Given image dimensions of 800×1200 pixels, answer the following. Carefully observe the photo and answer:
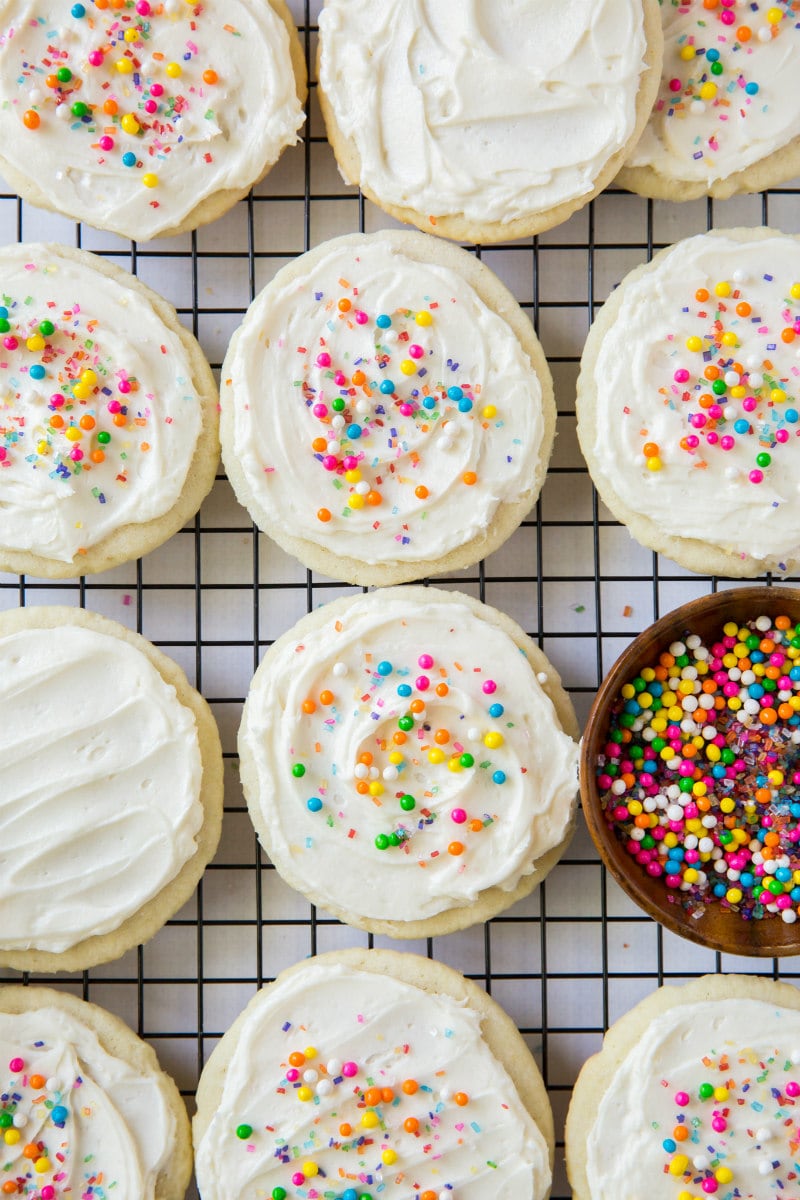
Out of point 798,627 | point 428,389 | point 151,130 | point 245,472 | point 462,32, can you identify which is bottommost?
point 798,627

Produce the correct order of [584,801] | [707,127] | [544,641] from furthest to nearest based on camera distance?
[544,641] → [707,127] → [584,801]

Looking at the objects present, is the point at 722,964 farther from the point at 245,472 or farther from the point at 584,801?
the point at 245,472

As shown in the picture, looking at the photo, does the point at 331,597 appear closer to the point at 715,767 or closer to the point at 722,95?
the point at 715,767

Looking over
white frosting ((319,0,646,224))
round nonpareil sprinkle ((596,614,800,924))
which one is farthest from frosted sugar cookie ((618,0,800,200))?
round nonpareil sprinkle ((596,614,800,924))

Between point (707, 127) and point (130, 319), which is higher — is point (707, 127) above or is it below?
above

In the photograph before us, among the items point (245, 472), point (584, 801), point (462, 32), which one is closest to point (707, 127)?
point (462, 32)

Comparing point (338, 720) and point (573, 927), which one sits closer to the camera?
point (338, 720)

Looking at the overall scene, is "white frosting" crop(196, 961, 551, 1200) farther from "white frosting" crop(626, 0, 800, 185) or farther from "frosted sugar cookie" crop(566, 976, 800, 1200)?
"white frosting" crop(626, 0, 800, 185)
